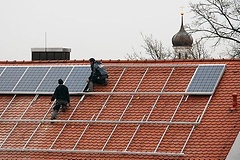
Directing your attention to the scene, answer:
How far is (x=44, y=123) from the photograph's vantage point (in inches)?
1297

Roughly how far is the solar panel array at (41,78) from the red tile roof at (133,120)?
1.20ft

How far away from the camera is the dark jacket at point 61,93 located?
3297cm

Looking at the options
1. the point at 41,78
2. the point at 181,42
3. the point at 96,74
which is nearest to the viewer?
the point at 96,74

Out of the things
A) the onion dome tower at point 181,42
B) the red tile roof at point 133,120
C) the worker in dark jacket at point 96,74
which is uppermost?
the onion dome tower at point 181,42

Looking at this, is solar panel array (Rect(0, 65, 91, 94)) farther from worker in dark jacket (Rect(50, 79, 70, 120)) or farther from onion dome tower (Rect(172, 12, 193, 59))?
onion dome tower (Rect(172, 12, 193, 59))

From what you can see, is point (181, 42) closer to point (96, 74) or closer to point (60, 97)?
point (96, 74)

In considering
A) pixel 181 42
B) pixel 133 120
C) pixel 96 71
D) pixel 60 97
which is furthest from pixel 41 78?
pixel 181 42

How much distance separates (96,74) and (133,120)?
3.37m

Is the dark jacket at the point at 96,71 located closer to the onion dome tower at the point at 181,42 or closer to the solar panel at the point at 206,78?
the solar panel at the point at 206,78

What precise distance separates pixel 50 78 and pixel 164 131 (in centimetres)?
697

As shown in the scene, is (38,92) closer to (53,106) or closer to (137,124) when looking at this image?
(53,106)

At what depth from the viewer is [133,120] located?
31906 millimetres

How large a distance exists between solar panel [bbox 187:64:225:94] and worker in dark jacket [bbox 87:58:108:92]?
12.4 feet

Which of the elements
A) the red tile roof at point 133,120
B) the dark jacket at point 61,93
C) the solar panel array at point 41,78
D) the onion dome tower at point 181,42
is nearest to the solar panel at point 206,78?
the red tile roof at point 133,120
